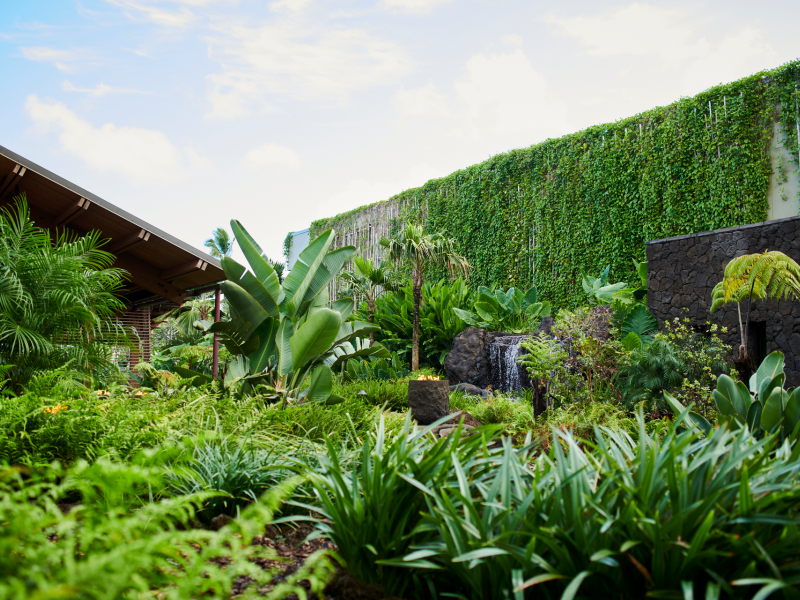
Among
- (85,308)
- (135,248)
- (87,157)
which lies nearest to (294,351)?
(85,308)

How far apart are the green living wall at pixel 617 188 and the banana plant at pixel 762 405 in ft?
21.4

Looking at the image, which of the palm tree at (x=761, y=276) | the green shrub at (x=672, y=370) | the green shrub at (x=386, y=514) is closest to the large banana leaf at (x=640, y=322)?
the green shrub at (x=672, y=370)

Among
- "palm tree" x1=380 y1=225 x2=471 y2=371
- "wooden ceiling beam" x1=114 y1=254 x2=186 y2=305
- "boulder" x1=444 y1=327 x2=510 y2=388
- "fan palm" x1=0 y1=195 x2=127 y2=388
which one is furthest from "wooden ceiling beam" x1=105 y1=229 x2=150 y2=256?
"boulder" x1=444 y1=327 x2=510 y2=388

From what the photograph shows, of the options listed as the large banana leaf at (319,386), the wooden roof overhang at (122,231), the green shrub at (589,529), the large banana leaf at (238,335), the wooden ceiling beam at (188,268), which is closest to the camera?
the green shrub at (589,529)

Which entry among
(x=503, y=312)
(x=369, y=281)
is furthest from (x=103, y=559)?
(x=369, y=281)

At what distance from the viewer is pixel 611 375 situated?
305 inches

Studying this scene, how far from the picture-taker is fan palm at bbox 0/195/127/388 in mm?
5570

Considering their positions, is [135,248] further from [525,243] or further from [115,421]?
→ [525,243]

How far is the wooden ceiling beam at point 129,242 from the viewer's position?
7717mm

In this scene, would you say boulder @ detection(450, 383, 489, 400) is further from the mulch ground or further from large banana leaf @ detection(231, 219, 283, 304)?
the mulch ground

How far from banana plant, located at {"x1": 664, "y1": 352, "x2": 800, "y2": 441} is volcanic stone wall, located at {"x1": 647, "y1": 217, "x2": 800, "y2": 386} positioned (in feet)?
11.8

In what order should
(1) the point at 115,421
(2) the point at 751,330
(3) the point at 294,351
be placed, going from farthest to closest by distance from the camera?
1. (2) the point at 751,330
2. (3) the point at 294,351
3. (1) the point at 115,421

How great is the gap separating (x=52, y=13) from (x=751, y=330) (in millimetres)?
10402

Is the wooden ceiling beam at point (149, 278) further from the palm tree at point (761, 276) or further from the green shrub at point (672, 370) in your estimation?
the palm tree at point (761, 276)
